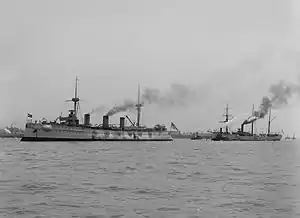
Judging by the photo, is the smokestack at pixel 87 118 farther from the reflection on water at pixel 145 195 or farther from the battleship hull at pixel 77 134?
the reflection on water at pixel 145 195

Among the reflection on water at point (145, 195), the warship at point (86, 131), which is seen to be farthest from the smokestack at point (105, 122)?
the reflection on water at point (145, 195)

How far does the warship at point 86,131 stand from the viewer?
116000 mm

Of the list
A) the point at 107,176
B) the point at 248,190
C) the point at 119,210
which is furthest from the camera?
the point at 107,176

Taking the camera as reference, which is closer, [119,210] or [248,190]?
[119,210]

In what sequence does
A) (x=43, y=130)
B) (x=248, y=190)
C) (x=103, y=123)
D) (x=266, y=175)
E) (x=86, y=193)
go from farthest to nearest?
(x=103, y=123)
(x=43, y=130)
(x=266, y=175)
(x=248, y=190)
(x=86, y=193)

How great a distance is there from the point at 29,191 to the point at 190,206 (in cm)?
855

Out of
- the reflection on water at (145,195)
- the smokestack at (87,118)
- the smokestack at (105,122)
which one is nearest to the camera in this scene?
the reflection on water at (145,195)

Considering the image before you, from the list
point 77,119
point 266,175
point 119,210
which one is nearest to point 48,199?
point 119,210

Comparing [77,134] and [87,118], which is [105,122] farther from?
[77,134]

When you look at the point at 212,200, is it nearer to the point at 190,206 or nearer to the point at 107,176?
the point at 190,206

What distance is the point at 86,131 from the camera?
129 meters

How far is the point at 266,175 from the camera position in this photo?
33312 millimetres

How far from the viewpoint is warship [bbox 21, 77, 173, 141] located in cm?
11600

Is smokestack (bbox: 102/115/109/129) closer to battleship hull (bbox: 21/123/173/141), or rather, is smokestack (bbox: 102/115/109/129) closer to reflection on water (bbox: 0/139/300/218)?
battleship hull (bbox: 21/123/173/141)
